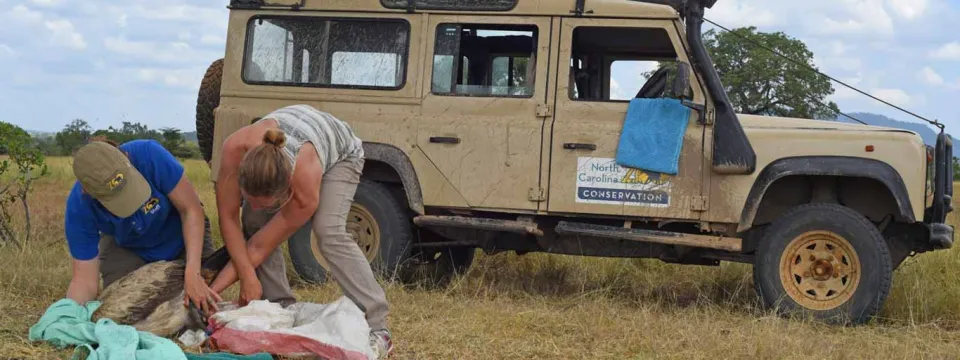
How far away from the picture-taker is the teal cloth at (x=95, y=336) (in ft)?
13.3

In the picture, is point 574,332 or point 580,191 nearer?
point 574,332

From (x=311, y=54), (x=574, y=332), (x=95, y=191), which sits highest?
(x=311, y=54)

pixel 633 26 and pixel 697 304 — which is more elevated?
pixel 633 26

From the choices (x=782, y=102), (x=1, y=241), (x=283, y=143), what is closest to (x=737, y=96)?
(x=782, y=102)

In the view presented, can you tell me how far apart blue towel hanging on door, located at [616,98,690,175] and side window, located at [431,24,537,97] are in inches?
27.4

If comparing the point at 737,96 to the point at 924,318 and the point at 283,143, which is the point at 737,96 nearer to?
the point at 924,318

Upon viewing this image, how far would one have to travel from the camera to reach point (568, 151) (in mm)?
6391

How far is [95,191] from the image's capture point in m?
4.19

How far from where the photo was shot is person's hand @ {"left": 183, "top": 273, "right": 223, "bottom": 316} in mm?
4461

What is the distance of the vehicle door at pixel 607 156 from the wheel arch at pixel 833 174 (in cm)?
31

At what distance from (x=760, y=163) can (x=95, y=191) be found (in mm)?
3742

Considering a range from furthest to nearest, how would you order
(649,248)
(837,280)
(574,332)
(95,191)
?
1. (649,248)
2. (837,280)
3. (574,332)
4. (95,191)

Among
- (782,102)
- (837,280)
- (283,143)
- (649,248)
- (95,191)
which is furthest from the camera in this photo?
(782,102)

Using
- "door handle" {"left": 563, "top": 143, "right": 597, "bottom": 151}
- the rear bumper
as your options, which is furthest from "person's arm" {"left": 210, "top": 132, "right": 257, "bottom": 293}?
the rear bumper
